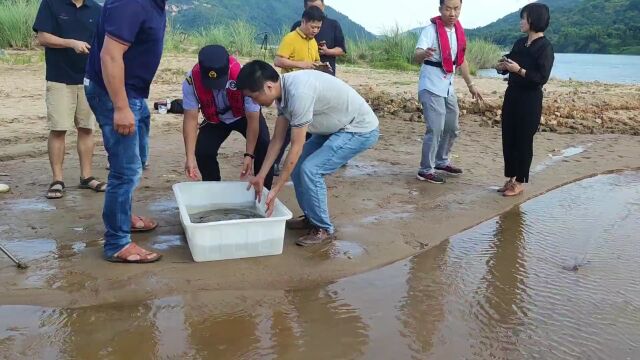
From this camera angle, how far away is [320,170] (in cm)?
406

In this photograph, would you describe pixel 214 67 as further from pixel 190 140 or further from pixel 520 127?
pixel 520 127

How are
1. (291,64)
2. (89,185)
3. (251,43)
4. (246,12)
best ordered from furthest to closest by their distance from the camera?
(246,12) → (251,43) → (291,64) → (89,185)

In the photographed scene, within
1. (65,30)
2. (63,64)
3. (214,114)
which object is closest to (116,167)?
(214,114)

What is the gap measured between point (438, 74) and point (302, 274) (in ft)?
9.71

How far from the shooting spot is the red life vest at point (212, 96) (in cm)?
404

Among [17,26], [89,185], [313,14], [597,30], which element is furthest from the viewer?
[597,30]

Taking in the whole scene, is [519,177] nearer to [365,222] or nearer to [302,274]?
[365,222]

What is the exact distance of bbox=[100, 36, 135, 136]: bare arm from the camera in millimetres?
3107

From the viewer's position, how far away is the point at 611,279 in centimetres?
362

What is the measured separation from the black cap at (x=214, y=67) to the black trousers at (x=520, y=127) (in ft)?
9.14

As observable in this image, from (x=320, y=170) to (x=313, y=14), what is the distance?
7.06 ft

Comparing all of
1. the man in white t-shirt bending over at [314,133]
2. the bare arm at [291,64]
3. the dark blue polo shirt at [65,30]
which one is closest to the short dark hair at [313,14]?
the bare arm at [291,64]

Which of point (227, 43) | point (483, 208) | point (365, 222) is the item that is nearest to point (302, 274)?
point (365, 222)

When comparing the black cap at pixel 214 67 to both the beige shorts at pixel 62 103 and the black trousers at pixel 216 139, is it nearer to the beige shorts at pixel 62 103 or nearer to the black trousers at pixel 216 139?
the black trousers at pixel 216 139
